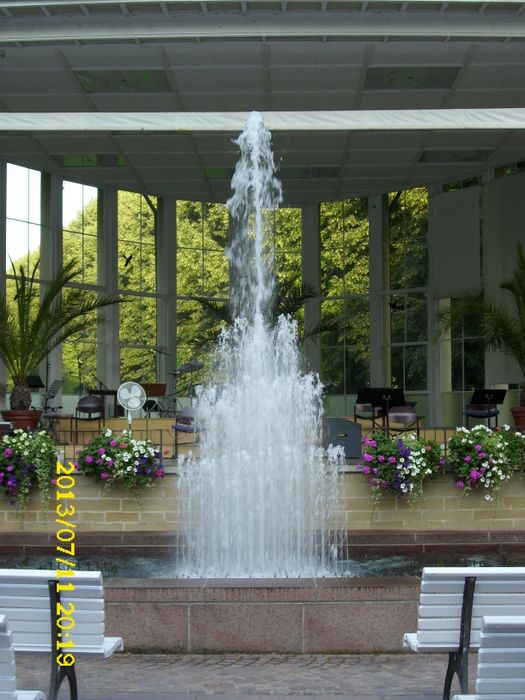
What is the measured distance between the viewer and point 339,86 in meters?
14.7

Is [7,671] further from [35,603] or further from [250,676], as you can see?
[250,676]

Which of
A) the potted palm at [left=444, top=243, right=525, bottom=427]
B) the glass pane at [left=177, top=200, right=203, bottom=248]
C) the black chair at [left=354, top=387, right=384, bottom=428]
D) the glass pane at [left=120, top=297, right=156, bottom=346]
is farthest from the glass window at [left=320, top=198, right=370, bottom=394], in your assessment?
the black chair at [left=354, top=387, right=384, bottom=428]

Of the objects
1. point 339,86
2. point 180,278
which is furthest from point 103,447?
point 180,278

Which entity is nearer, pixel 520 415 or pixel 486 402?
pixel 520 415

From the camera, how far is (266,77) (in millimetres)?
14250

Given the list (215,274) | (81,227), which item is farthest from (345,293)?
(81,227)

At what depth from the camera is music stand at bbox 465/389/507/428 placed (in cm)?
1417

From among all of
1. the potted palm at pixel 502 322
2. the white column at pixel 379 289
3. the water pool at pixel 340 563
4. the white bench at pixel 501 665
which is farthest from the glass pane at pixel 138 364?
the white bench at pixel 501 665

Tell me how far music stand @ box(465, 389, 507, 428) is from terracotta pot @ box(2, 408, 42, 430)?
6498 millimetres

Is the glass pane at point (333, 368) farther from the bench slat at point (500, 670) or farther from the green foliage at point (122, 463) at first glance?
the bench slat at point (500, 670)

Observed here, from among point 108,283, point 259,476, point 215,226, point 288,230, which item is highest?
point 215,226

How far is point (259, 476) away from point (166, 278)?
15198 mm

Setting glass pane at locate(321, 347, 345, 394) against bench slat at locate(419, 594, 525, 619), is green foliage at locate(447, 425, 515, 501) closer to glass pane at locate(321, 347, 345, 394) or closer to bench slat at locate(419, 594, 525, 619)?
bench slat at locate(419, 594, 525, 619)

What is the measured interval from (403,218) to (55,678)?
18401mm
